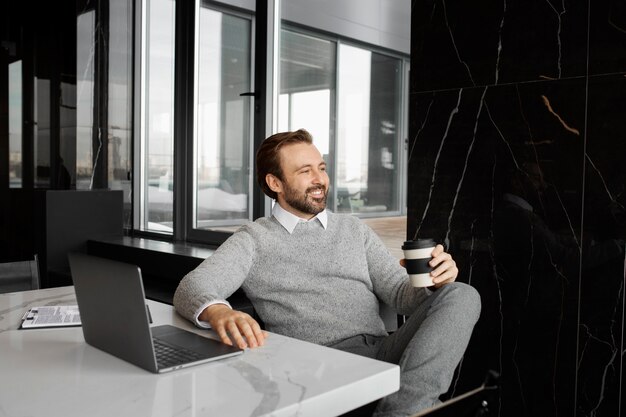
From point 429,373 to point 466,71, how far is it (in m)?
1.37

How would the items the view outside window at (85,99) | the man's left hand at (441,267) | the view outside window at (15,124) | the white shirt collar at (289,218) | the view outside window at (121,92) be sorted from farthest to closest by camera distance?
the view outside window at (15,124)
the view outside window at (85,99)
the view outside window at (121,92)
the white shirt collar at (289,218)
the man's left hand at (441,267)

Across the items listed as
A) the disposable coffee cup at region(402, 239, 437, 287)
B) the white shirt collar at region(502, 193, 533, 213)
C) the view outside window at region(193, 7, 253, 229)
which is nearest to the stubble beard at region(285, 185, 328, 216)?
the disposable coffee cup at region(402, 239, 437, 287)

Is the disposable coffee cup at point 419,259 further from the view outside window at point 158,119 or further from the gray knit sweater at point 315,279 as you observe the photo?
the view outside window at point 158,119

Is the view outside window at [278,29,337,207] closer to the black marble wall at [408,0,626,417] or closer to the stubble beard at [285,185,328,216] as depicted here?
the black marble wall at [408,0,626,417]

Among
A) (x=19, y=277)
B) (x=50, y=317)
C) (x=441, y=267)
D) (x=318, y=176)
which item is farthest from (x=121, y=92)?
(x=441, y=267)

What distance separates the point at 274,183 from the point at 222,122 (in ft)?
6.32

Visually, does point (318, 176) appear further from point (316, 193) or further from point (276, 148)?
point (276, 148)

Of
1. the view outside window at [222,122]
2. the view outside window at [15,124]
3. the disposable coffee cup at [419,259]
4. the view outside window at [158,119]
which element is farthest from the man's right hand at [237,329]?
the view outside window at [15,124]

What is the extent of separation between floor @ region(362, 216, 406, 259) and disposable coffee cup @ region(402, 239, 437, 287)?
5.50ft

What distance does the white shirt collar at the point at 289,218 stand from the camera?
78.3 inches

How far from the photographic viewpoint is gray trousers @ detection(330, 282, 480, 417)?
1.46m

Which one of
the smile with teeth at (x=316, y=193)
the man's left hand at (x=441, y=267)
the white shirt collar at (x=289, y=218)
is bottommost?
the man's left hand at (x=441, y=267)

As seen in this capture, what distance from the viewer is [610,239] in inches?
82.3

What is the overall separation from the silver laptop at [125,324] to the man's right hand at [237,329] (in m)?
0.02
